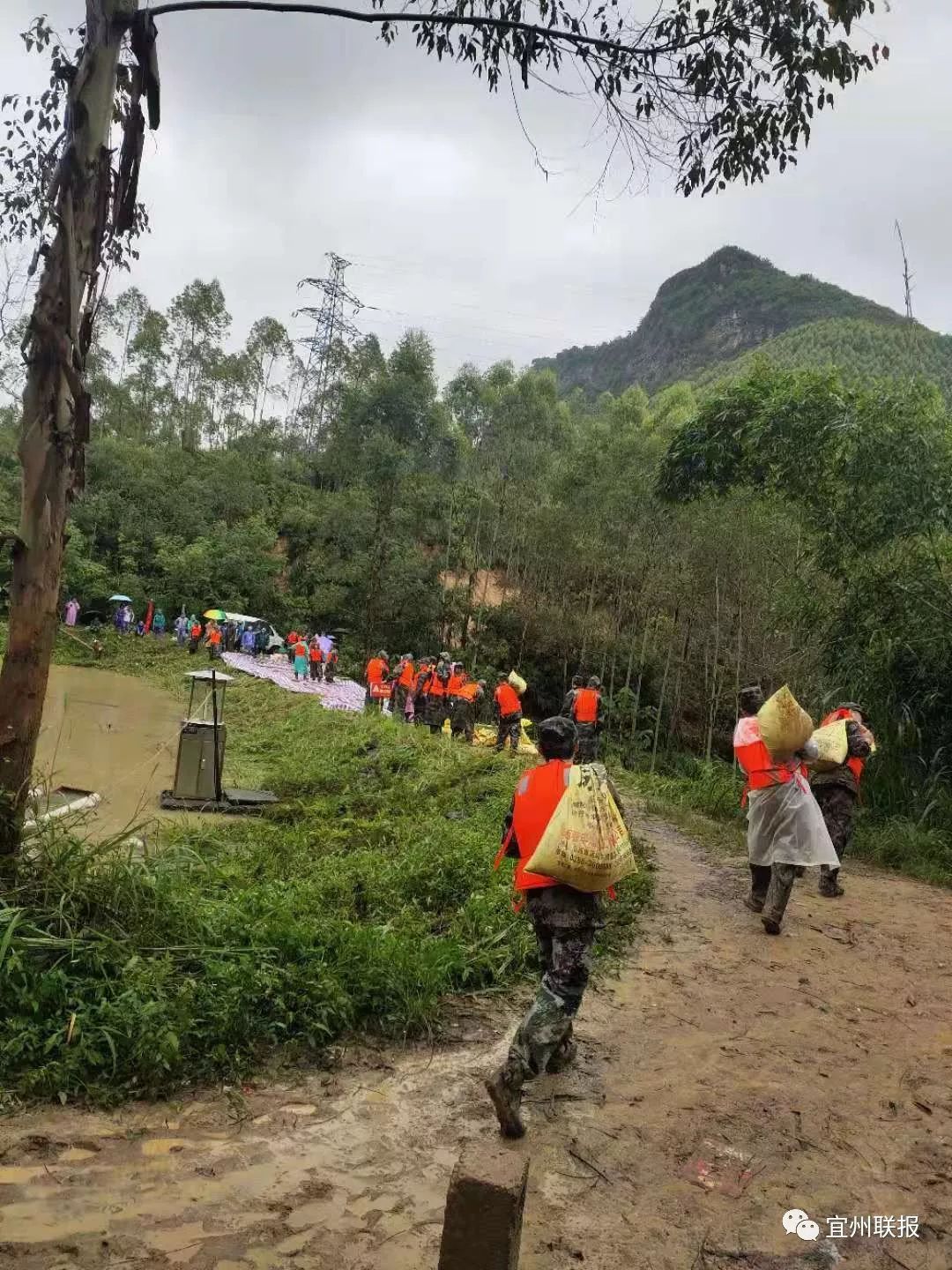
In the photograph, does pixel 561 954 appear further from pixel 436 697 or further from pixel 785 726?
pixel 436 697

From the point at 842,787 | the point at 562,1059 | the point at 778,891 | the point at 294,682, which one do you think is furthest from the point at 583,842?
the point at 294,682

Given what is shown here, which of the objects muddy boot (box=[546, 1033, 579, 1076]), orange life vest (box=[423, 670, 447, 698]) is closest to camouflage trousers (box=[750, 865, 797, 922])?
muddy boot (box=[546, 1033, 579, 1076])

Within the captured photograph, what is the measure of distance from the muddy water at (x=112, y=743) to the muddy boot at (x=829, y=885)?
4944 mm

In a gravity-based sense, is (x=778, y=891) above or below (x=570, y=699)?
below

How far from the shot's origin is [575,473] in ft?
88.0

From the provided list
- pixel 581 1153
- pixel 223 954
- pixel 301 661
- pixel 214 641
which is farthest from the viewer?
pixel 214 641

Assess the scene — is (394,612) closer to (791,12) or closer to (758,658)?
(758,658)

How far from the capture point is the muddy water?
8.68 m

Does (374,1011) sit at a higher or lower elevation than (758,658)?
lower

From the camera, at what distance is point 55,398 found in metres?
4.01

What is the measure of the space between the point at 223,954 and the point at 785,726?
357 cm

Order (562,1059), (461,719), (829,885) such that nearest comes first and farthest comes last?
(562,1059) < (829,885) < (461,719)

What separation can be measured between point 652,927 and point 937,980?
5.50 feet

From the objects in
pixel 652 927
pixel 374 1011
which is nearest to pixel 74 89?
pixel 374 1011
